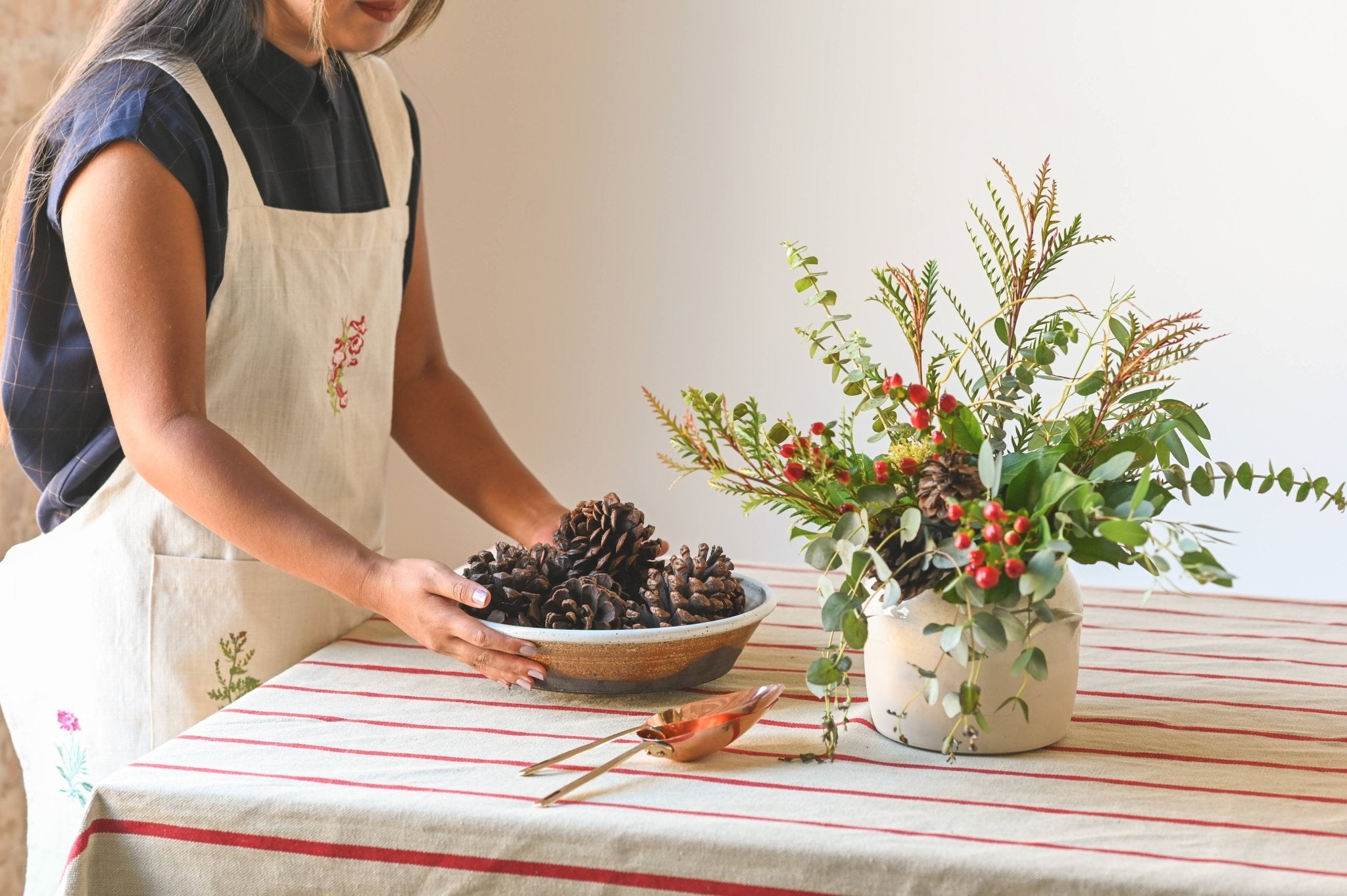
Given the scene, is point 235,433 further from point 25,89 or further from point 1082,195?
point 1082,195

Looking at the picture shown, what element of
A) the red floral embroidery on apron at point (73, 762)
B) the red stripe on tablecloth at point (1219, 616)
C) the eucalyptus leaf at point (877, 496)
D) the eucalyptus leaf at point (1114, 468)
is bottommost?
the red floral embroidery on apron at point (73, 762)

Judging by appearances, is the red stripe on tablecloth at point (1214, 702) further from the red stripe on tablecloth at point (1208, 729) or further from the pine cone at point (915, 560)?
the pine cone at point (915, 560)

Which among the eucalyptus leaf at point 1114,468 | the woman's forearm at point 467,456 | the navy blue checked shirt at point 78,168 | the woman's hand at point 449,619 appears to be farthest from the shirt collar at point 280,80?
the eucalyptus leaf at point 1114,468

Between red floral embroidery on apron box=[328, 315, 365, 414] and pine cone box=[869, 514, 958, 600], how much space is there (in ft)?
2.10

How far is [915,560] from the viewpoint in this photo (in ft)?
2.66

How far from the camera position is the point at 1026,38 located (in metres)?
2.19

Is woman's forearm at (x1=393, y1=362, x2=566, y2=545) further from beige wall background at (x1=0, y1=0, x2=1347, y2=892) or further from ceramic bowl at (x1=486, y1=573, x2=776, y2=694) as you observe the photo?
beige wall background at (x1=0, y1=0, x2=1347, y2=892)

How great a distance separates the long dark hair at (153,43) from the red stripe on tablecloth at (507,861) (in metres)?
0.62

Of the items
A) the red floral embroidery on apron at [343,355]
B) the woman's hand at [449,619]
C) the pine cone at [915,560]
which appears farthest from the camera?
the red floral embroidery on apron at [343,355]

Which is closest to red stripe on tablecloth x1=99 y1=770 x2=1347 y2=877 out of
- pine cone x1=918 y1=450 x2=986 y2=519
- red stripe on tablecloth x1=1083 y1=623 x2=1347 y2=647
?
pine cone x1=918 y1=450 x2=986 y2=519

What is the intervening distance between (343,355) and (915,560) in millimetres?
689

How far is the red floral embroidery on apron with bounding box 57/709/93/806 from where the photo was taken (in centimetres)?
116

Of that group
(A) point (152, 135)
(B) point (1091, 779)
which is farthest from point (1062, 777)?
(A) point (152, 135)

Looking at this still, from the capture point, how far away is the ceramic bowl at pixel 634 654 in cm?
91
